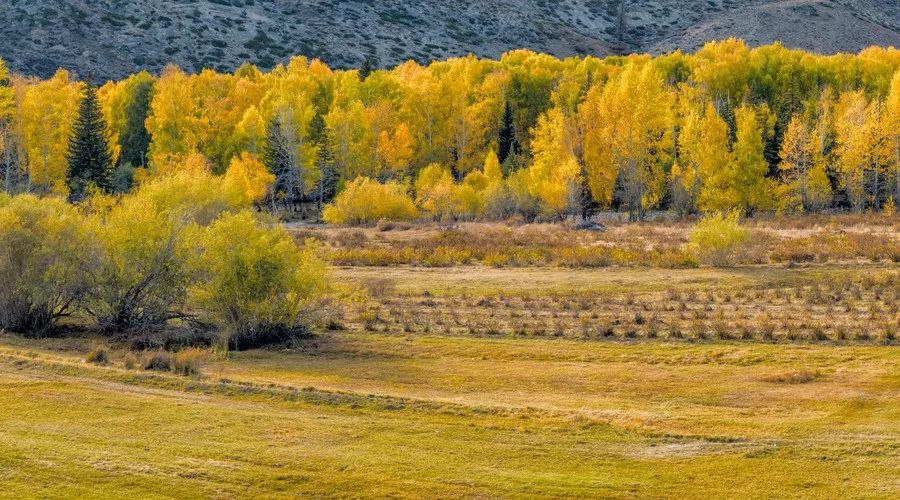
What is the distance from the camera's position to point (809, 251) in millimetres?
46125

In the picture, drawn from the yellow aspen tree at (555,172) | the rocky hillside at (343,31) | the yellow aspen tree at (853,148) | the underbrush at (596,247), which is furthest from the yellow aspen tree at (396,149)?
the rocky hillside at (343,31)

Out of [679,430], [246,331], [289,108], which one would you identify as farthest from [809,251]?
[289,108]

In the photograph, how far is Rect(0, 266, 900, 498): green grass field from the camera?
14.1 m

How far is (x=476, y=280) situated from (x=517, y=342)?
531 inches

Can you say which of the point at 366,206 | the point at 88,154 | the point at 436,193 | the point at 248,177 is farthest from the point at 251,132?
the point at 436,193

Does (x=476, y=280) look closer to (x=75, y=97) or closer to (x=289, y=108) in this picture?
(x=289, y=108)

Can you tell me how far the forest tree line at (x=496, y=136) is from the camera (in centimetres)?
7369

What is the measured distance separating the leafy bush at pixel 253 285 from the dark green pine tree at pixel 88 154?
158ft

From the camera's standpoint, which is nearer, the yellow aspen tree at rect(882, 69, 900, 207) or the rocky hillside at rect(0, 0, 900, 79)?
the yellow aspen tree at rect(882, 69, 900, 207)

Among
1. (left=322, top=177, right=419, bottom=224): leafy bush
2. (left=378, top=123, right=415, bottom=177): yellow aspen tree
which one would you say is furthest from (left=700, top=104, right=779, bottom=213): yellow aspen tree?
(left=378, top=123, right=415, bottom=177): yellow aspen tree

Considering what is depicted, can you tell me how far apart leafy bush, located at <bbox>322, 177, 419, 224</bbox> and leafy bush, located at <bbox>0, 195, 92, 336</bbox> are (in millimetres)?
38522

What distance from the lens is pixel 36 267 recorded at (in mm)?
31672

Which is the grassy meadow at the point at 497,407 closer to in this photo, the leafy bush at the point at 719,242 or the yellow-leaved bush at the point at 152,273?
the yellow-leaved bush at the point at 152,273

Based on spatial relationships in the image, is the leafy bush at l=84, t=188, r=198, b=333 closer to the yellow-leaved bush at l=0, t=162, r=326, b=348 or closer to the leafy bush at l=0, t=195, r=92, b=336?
the yellow-leaved bush at l=0, t=162, r=326, b=348
